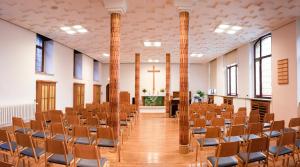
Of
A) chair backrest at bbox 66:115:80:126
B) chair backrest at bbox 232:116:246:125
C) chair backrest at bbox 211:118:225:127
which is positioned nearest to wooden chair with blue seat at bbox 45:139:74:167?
chair backrest at bbox 66:115:80:126

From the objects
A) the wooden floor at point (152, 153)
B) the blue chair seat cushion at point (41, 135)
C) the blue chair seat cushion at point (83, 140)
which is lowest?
the wooden floor at point (152, 153)

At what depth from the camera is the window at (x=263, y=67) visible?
1050 centimetres

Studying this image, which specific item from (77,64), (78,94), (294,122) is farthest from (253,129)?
(77,64)

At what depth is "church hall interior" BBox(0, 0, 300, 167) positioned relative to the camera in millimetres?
4332

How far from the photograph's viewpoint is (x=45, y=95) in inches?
436

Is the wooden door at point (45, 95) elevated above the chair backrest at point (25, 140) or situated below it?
above

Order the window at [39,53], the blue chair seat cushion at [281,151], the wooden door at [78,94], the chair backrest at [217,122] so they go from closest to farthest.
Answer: the blue chair seat cushion at [281,151], the chair backrest at [217,122], the window at [39,53], the wooden door at [78,94]

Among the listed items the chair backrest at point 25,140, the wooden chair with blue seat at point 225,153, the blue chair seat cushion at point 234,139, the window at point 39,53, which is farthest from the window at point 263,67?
the window at point 39,53

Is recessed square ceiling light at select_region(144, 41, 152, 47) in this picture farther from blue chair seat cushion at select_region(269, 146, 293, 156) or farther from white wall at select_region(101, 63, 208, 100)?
blue chair seat cushion at select_region(269, 146, 293, 156)

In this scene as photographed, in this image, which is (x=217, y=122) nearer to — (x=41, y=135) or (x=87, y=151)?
(x=87, y=151)

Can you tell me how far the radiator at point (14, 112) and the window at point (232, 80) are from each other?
11476 millimetres

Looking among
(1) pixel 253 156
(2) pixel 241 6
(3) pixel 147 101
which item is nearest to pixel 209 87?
(3) pixel 147 101

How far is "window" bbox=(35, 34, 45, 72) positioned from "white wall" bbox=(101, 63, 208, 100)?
984 cm

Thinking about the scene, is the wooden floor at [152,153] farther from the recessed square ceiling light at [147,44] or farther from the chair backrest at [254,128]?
the recessed square ceiling light at [147,44]
